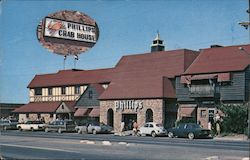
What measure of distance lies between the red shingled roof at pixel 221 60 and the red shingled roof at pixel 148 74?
7.10 feet

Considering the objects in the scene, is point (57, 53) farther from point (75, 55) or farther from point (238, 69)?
point (238, 69)

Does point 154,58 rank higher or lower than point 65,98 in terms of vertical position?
higher

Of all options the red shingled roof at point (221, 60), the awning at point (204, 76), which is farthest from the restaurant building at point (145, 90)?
the awning at point (204, 76)

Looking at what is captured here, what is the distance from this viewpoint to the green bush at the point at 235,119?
145ft

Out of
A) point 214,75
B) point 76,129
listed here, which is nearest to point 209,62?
point 214,75

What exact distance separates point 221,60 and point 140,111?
38.4 feet

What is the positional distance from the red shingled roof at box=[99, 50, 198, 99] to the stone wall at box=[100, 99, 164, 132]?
76cm

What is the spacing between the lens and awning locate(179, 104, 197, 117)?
52.5m

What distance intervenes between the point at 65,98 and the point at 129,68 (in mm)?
14066

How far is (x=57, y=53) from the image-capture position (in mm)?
12555

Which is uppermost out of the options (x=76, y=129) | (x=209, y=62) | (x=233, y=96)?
(x=209, y=62)

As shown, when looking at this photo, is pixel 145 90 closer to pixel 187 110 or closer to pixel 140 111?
pixel 140 111

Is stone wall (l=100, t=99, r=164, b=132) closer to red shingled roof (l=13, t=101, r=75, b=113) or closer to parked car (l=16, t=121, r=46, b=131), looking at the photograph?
red shingled roof (l=13, t=101, r=75, b=113)

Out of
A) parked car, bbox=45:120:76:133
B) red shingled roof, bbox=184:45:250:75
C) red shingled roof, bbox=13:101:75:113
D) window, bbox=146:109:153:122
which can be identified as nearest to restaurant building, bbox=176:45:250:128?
red shingled roof, bbox=184:45:250:75
